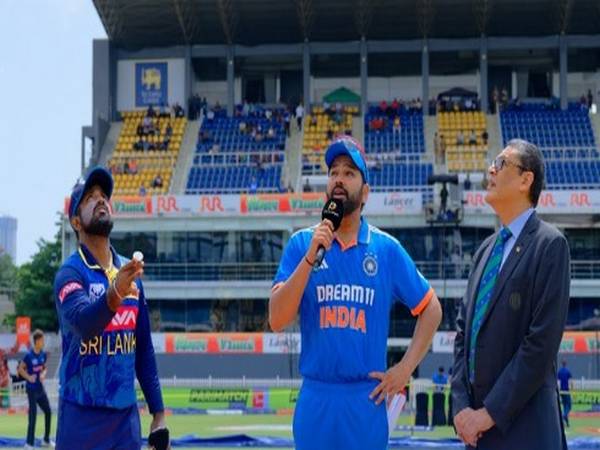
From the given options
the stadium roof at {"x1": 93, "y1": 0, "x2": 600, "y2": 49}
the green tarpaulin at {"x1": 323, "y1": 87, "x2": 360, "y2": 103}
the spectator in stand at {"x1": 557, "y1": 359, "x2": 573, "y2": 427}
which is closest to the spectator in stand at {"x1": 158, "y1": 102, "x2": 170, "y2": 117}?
the stadium roof at {"x1": 93, "y1": 0, "x2": 600, "y2": 49}

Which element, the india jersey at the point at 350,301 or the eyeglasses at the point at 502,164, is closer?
the india jersey at the point at 350,301

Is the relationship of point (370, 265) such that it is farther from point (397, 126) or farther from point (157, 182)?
point (397, 126)

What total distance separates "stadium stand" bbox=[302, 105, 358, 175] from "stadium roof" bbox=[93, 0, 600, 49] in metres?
3.80

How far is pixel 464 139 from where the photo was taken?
52219 millimetres

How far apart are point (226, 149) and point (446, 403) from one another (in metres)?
30.1

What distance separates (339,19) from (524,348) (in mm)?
50388

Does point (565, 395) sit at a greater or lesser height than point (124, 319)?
lesser

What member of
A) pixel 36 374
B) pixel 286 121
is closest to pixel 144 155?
pixel 286 121

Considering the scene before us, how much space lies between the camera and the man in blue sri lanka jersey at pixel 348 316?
5418 mm

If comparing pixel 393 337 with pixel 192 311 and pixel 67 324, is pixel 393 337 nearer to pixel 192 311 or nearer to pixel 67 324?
pixel 192 311

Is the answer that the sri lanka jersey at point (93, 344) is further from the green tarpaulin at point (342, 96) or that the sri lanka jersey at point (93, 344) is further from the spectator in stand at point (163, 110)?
the green tarpaulin at point (342, 96)

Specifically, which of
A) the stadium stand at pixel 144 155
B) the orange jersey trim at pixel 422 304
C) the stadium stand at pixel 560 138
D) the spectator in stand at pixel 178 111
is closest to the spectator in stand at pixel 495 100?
the stadium stand at pixel 560 138

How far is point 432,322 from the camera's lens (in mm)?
5684

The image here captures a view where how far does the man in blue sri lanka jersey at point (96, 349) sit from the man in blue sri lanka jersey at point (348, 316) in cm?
97
